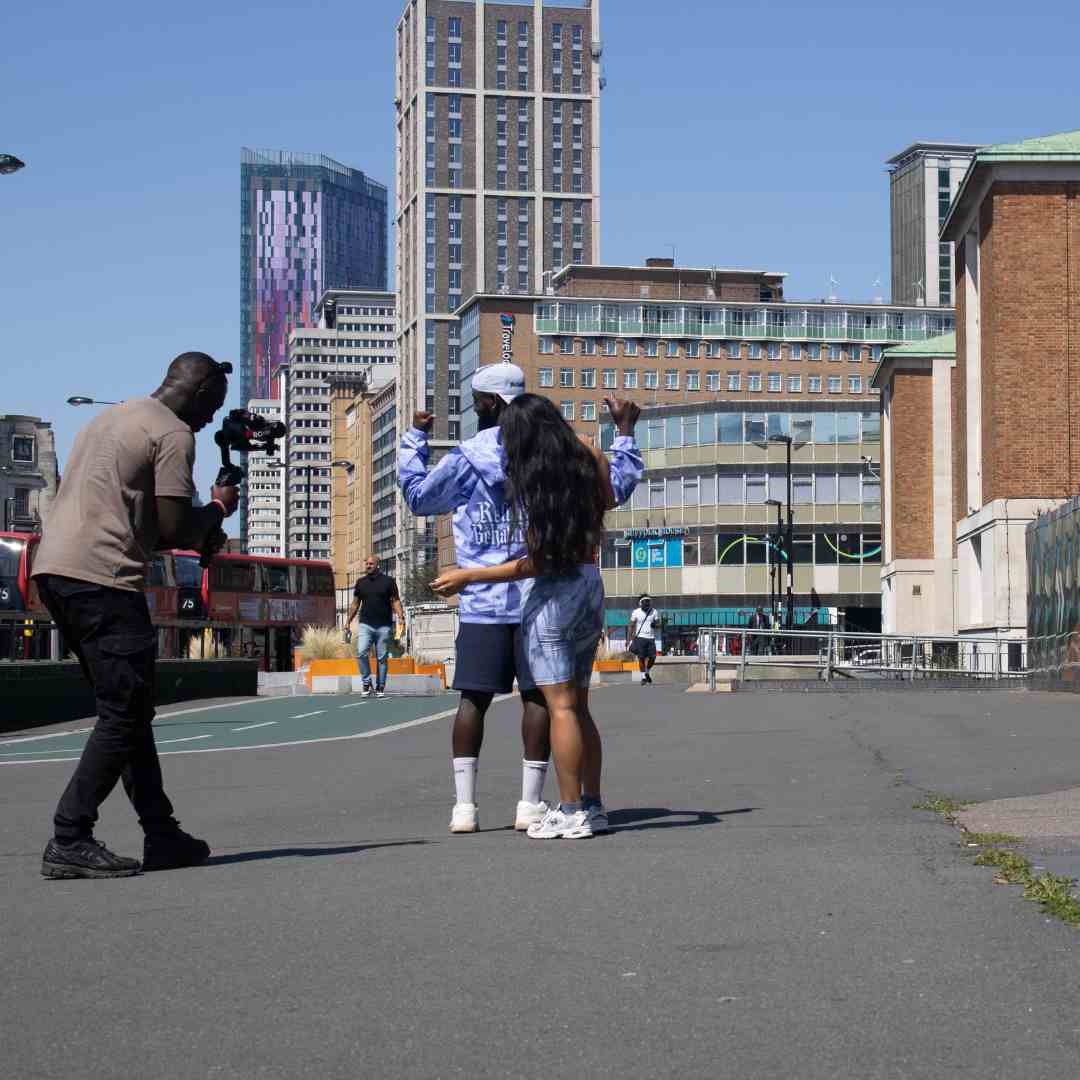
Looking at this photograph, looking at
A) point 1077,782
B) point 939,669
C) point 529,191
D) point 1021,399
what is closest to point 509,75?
point 529,191

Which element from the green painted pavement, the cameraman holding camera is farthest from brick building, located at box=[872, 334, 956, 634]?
the cameraman holding camera

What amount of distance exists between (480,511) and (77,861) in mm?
2237

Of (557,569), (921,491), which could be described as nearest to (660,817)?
(557,569)

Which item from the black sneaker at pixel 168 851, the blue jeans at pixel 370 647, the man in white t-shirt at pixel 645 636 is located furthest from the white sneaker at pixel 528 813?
the man in white t-shirt at pixel 645 636

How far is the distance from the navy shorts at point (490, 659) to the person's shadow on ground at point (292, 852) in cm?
69

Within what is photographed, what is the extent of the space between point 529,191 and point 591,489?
605 feet

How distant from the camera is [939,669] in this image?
3534 cm

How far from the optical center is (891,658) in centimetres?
3766

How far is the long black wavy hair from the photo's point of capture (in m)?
7.71

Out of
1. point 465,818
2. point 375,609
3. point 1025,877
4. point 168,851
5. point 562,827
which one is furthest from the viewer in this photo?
point 375,609

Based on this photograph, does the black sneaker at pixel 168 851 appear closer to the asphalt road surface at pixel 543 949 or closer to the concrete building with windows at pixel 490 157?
the asphalt road surface at pixel 543 949

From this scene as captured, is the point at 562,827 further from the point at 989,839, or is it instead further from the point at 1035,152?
the point at 1035,152

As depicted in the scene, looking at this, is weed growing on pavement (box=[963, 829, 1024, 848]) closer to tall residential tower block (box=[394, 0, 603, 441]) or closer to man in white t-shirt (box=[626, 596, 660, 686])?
man in white t-shirt (box=[626, 596, 660, 686])

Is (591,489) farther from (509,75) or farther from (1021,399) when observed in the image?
(509,75)
